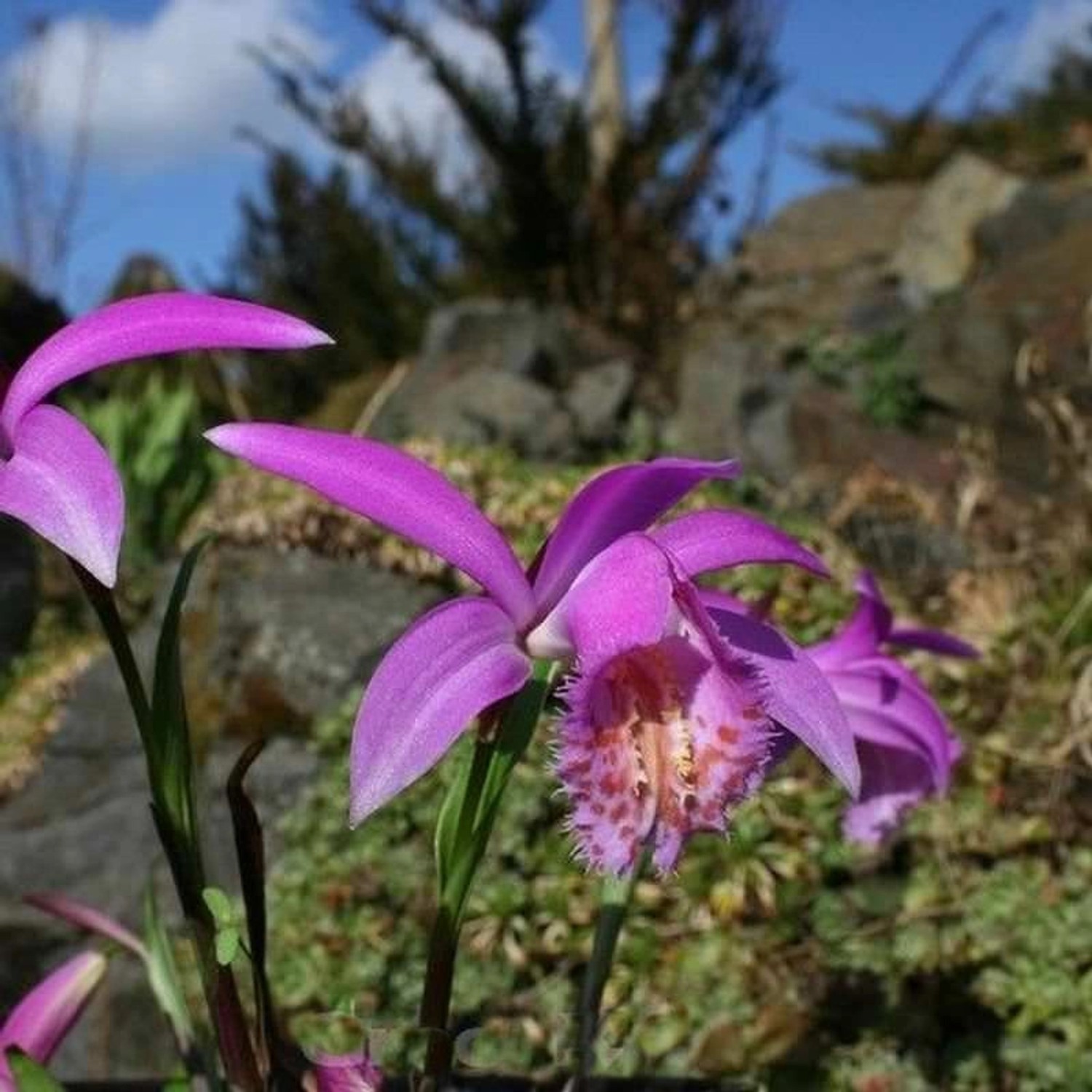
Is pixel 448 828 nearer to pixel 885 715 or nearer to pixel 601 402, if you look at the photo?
pixel 885 715

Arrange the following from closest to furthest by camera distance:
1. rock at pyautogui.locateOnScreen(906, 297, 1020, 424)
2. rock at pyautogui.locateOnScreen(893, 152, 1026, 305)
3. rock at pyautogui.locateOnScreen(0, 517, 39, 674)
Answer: rock at pyautogui.locateOnScreen(906, 297, 1020, 424), rock at pyautogui.locateOnScreen(0, 517, 39, 674), rock at pyautogui.locateOnScreen(893, 152, 1026, 305)

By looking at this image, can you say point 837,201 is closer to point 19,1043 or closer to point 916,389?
point 916,389

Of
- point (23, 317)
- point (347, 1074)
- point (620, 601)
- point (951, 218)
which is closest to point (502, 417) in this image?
point (951, 218)

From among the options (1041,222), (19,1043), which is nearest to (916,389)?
(1041,222)

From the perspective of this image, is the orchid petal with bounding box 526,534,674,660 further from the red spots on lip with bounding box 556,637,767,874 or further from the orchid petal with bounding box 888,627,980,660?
the orchid petal with bounding box 888,627,980,660

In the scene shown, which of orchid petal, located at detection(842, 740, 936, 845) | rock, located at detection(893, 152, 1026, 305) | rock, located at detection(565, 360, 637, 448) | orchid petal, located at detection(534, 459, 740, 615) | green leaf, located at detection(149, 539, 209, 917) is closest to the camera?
orchid petal, located at detection(534, 459, 740, 615)

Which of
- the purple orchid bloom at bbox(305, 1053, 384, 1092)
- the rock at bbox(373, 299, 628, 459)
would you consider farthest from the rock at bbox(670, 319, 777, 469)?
the purple orchid bloom at bbox(305, 1053, 384, 1092)

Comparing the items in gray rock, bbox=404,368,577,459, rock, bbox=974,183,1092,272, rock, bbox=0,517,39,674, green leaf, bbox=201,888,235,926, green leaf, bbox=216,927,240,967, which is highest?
rock, bbox=974,183,1092,272
